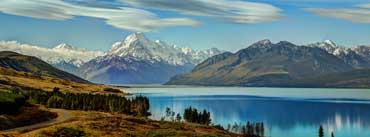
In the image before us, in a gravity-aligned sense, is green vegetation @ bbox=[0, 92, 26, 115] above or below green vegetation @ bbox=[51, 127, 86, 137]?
Result: above

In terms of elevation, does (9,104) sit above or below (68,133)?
above

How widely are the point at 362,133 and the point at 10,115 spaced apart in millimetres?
130486

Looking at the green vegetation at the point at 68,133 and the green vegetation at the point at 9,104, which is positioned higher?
the green vegetation at the point at 9,104

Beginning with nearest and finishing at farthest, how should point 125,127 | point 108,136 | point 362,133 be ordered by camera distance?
1. point 108,136
2. point 125,127
3. point 362,133

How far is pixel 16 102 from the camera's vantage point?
13325 cm

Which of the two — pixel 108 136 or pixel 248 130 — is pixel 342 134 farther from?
Result: pixel 108 136

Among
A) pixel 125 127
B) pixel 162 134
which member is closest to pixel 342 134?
pixel 125 127

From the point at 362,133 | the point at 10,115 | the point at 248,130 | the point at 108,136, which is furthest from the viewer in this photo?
the point at 362,133

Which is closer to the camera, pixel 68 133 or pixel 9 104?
pixel 68 133

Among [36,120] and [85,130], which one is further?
[36,120]

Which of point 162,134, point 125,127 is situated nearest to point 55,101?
point 125,127

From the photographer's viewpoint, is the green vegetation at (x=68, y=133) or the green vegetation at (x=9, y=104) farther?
the green vegetation at (x=9, y=104)

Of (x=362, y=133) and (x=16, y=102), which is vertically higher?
(x=16, y=102)

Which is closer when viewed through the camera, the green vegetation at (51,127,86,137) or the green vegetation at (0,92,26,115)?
the green vegetation at (51,127,86,137)
